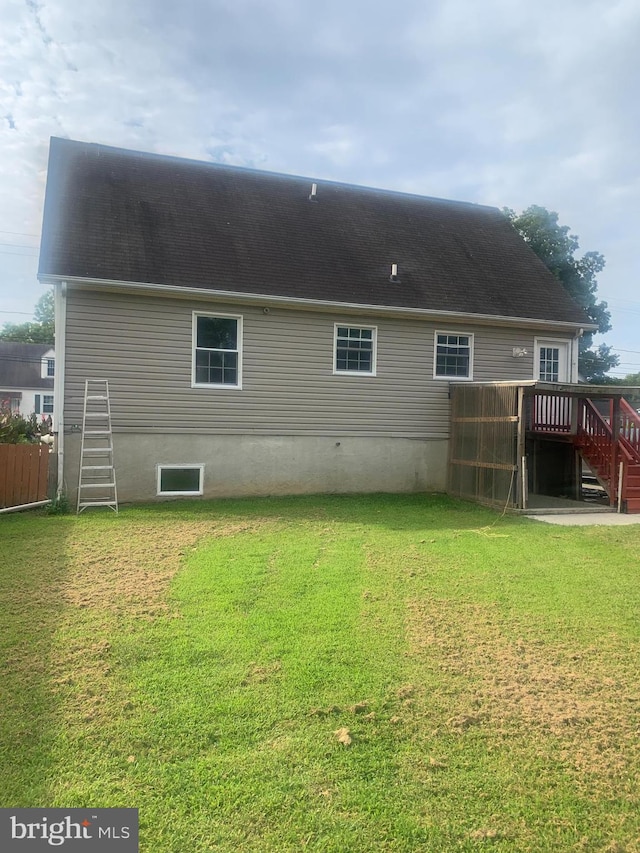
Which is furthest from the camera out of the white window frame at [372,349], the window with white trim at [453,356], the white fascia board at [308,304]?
the window with white trim at [453,356]

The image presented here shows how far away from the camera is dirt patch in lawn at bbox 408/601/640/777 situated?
3.12 metres

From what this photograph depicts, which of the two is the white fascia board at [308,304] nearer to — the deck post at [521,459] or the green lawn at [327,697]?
the deck post at [521,459]

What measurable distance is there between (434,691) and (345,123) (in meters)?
14.1

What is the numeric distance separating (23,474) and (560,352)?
1229 centimetres

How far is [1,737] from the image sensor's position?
118 inches

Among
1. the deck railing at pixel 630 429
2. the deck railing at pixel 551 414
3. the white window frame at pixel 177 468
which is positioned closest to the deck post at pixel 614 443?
the deck railing at pixel 630 429

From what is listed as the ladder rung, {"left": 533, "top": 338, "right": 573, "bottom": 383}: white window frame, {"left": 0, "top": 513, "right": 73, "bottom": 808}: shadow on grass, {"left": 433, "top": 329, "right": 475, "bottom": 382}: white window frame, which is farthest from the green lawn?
{"left": 533, "top": 338, "right": 573, "bottom": 383}: white window frame

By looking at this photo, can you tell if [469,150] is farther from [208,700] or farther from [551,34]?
[208,700]

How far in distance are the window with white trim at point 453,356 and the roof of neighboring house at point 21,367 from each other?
4073 cm

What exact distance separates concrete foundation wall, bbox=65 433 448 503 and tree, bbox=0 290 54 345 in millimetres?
55911

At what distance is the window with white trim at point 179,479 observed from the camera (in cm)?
1102

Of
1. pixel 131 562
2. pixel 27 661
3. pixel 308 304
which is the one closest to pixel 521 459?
pixel 308 304

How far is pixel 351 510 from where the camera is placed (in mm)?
10305

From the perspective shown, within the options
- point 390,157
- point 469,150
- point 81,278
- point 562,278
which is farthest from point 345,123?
point 562,278
